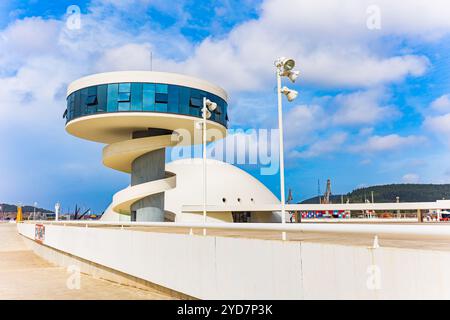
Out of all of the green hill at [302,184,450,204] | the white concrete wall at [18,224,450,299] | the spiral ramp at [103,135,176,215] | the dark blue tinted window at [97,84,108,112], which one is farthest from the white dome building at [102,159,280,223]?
the green hill at [302,184,450,204]

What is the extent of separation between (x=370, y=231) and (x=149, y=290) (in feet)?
29.1

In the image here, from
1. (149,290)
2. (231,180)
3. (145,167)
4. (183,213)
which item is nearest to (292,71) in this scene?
(149,290)

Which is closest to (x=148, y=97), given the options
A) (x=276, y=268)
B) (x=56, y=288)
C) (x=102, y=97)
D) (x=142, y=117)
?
(x=142, y=117)

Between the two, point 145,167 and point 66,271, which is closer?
point 66,271

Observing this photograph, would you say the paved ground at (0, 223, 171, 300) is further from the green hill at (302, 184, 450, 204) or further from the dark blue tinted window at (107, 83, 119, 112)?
the green hill at (302, 184, 450, 204)

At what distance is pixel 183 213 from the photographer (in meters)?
55.3

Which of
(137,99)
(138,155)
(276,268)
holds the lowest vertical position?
(276,268)

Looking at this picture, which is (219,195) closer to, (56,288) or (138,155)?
(138,155)

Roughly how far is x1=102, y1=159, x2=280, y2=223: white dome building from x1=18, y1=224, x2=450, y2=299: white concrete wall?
38.2m

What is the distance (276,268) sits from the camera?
25.6ft

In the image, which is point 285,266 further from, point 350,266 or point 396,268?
point 396,268

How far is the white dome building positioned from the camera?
54.3 meters

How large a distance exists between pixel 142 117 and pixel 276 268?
24516 millimetres

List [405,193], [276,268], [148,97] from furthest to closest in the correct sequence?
1. [405,193]
2. [148,97]
3. [276,268]
